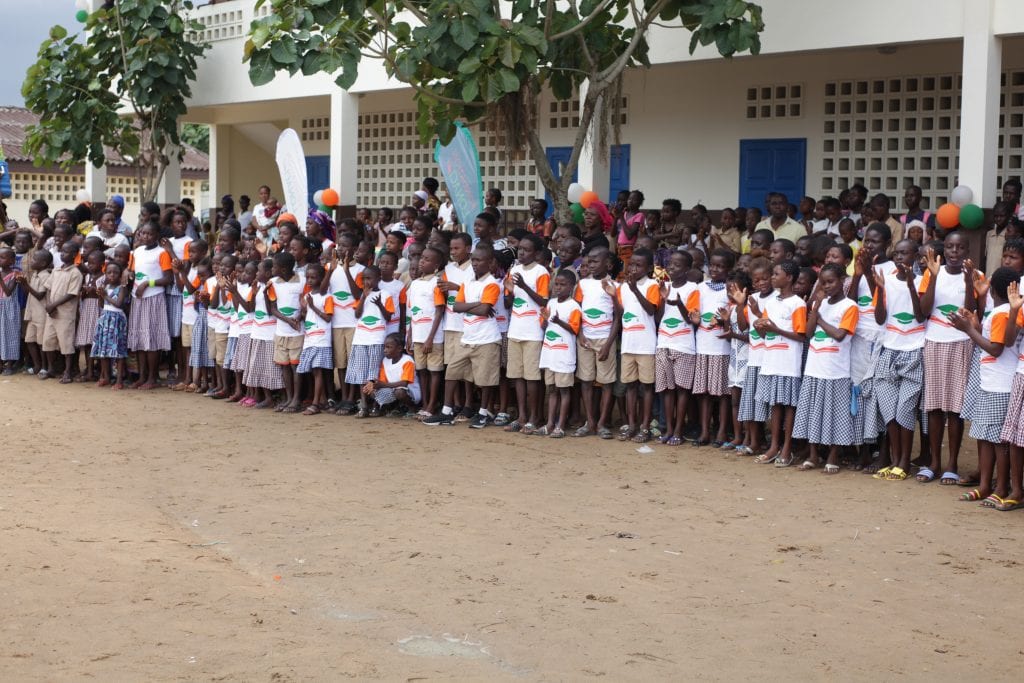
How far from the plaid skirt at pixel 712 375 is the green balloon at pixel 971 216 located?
8.62 ft

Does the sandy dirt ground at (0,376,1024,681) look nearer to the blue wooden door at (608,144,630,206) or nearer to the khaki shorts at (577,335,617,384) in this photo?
A: the khaki shorts at (577,335,617,384)

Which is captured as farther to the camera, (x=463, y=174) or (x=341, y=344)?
(x=463, y=174)

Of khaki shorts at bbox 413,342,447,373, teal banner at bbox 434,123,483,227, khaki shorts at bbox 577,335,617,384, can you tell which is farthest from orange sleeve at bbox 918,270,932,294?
teal banner at bbox 434,123,483,227

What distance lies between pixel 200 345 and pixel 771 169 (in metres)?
6.24

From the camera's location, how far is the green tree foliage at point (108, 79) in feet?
51.9

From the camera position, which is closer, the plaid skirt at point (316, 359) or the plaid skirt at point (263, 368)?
the plaid skirt at point (316, 359)

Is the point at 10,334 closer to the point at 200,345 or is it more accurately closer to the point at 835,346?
the point at 200,345

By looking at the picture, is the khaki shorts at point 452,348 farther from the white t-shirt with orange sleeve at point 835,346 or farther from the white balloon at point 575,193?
the white t-shirt with orange sleeve at point 835,346

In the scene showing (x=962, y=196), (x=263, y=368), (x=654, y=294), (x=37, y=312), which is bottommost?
(x=263, y=368)

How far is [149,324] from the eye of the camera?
11.1 metres

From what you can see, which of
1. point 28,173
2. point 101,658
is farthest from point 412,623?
point 28,173

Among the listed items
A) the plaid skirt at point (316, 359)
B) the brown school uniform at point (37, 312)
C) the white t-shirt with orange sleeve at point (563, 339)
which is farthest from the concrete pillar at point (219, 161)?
the white t-shirt with orange sleeve at point (563, 339)

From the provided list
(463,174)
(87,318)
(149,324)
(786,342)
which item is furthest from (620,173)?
(786,342)

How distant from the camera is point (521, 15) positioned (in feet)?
32.4
